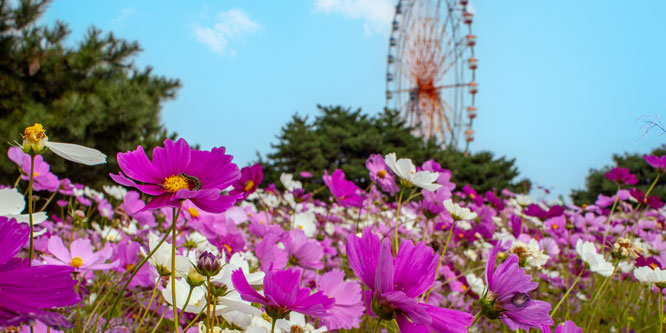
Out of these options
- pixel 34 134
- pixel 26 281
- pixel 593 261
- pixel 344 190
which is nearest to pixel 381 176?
pixel 344 190

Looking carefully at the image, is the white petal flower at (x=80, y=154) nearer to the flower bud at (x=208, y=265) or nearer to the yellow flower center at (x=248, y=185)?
the flower bud at (x=208, y=265)

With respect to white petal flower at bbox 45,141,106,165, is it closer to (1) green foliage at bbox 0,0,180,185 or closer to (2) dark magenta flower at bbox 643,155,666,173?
(2) dark magenta flower at bbox 643,155,666,173

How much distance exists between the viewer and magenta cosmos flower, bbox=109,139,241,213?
34 cm

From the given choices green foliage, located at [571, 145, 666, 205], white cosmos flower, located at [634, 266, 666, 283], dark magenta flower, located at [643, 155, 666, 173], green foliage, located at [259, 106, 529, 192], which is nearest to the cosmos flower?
white cosmos flower, located at [634, 266, 666, 283]

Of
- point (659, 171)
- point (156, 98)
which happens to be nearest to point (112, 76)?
point (156, 98)

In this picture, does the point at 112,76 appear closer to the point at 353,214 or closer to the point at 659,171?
the point at 353,214

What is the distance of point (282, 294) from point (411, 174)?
38 cm

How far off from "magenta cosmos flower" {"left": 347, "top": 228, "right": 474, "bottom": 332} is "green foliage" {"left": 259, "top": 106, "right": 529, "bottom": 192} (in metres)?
5.46

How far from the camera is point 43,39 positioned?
404 centimetres

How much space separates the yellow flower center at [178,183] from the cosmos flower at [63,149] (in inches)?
1.9

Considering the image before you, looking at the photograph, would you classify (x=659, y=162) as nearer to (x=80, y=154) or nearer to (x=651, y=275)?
(x=651, y=275)

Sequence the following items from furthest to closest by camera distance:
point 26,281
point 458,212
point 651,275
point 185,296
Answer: point 458,212 → point 651,275 → point 185,296 → point 26,281

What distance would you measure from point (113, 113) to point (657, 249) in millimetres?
3588

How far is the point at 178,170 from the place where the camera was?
36 centimetres
